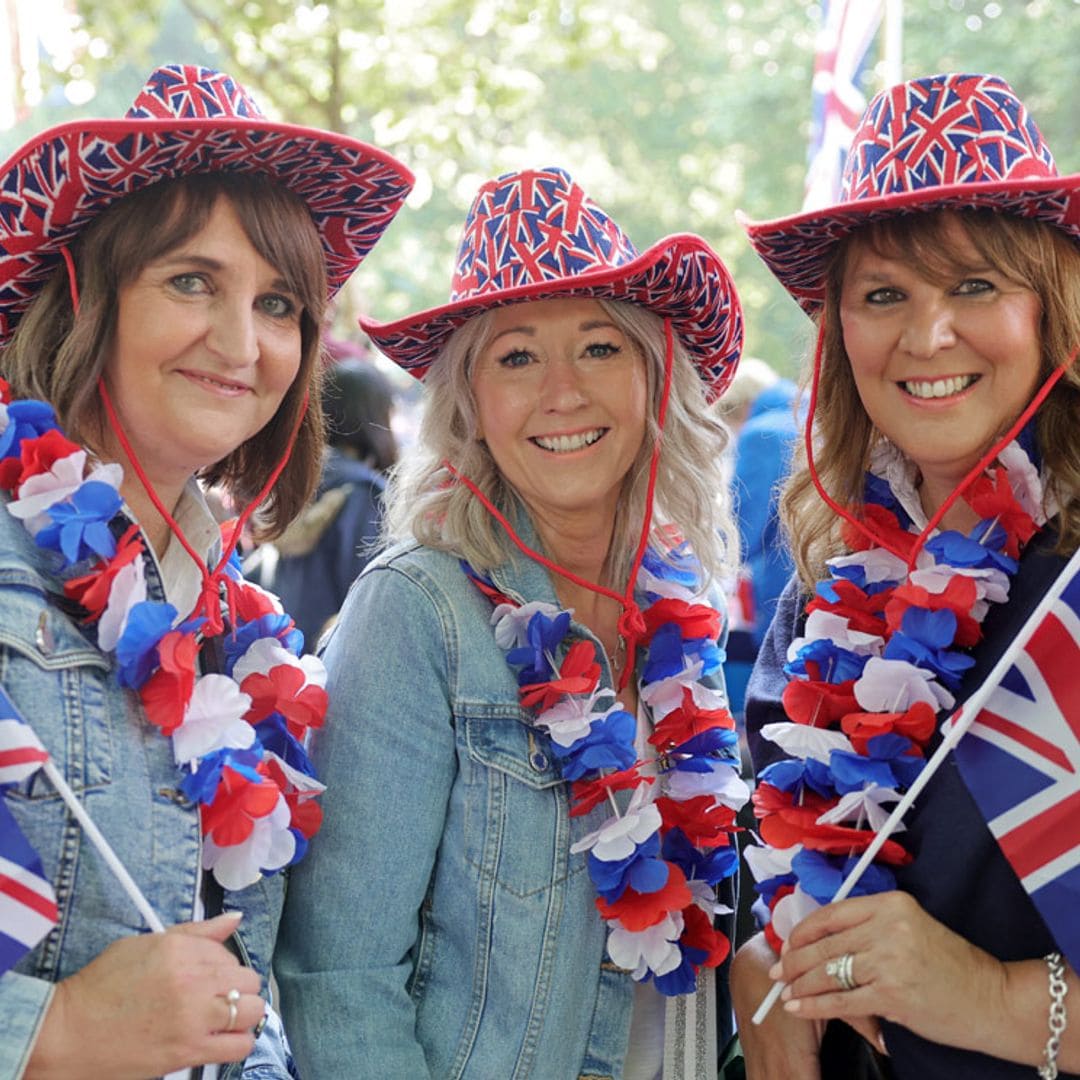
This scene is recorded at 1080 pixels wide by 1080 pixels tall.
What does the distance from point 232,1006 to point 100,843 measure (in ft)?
1.01

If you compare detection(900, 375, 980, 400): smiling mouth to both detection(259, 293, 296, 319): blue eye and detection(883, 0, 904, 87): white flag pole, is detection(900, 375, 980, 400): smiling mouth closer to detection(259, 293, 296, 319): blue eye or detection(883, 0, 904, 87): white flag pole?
detection(259, 293, 296, 319): blue eye

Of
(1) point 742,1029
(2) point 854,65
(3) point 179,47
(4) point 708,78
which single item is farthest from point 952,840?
(3) point 179,47

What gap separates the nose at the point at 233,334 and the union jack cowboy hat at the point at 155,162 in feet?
0.78

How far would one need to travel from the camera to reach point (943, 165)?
242 centimetres

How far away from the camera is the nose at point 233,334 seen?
2346mm

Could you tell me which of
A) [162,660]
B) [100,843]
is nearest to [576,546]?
[162,660]

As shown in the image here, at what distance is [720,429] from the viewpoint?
303cm

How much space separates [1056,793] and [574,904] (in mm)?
856

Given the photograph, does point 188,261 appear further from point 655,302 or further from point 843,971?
point 843,971

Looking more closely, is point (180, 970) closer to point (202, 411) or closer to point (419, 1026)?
point (419, 1026)

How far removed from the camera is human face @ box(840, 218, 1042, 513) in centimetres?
241

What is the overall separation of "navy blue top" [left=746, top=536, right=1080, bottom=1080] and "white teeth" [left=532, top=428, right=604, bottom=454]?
86 cm

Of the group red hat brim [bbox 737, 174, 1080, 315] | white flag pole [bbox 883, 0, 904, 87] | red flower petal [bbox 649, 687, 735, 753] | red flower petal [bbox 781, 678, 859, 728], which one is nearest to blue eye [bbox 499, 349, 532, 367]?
red hat brim [bbox 737, 174, 1080, 315]

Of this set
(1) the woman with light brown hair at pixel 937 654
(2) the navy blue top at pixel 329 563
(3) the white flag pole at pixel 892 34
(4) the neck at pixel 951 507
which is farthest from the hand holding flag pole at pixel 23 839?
(3) the white flag pole at pixel 892 34
